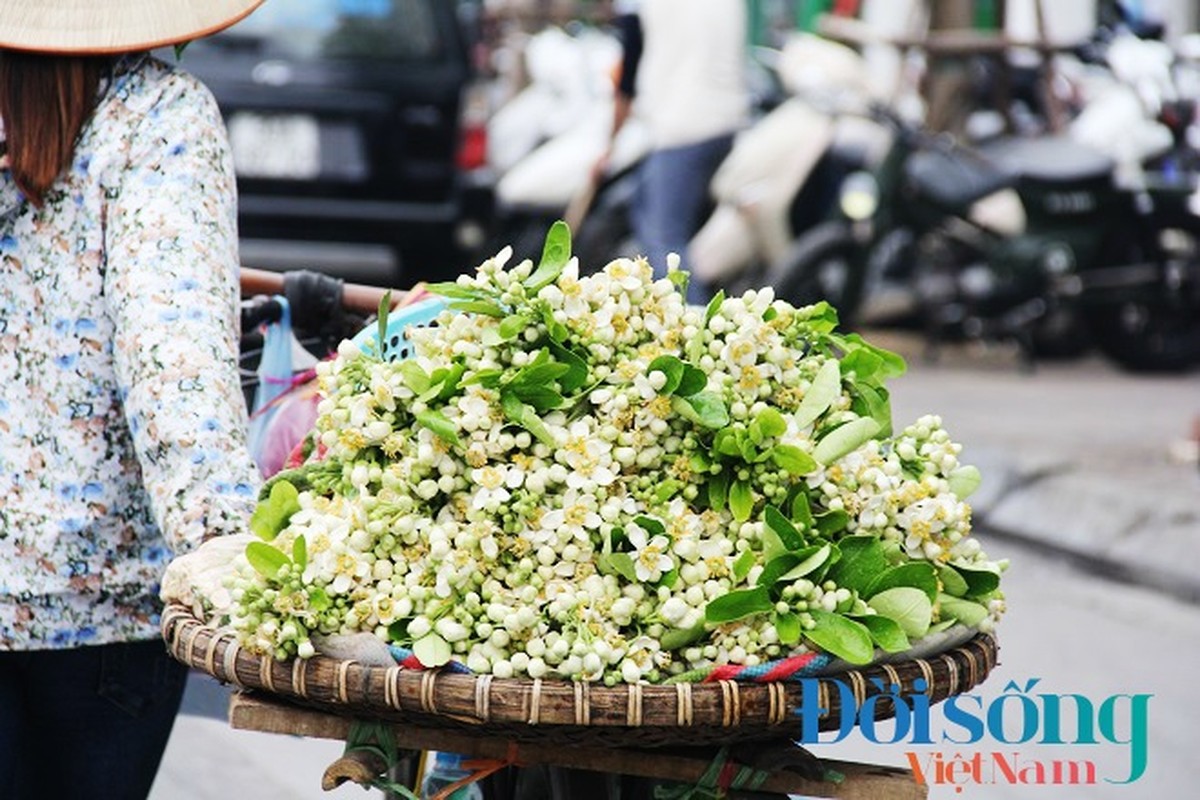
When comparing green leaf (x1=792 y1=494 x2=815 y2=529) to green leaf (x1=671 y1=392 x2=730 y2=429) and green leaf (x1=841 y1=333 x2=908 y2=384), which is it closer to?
green leaf (x1=671 y1=392 x2=730 y2=429)

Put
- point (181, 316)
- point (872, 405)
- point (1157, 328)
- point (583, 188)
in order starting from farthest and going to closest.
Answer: point (583, 188) → point (1157, 328) → point (181, 316) → point (872, 405)

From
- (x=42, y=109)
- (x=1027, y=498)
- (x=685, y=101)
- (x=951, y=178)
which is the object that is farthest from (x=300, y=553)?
(x=951, y=178)

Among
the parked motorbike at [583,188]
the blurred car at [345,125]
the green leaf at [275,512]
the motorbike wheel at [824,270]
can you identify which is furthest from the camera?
the parked motorbike at [583,188]

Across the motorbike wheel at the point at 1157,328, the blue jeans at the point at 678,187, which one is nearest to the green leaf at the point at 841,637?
the blue jeans at the point at 678,187

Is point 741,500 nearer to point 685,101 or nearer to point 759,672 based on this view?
point 759,672

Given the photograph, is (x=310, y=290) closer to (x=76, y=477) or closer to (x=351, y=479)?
(x=76, y=477)

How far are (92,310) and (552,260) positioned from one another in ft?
2.10

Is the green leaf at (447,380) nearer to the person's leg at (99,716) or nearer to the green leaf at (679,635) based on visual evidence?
the green leaf at (679,635)

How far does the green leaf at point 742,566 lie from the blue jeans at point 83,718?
0.89m

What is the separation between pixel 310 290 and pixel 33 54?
856 millimetres

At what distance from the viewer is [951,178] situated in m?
9.95

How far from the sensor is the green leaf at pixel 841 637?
198 centimetres

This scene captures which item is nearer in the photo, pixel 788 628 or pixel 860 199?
pixel 788 628

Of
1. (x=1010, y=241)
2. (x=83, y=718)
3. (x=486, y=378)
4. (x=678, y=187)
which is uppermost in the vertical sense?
(x=486, y=378)
